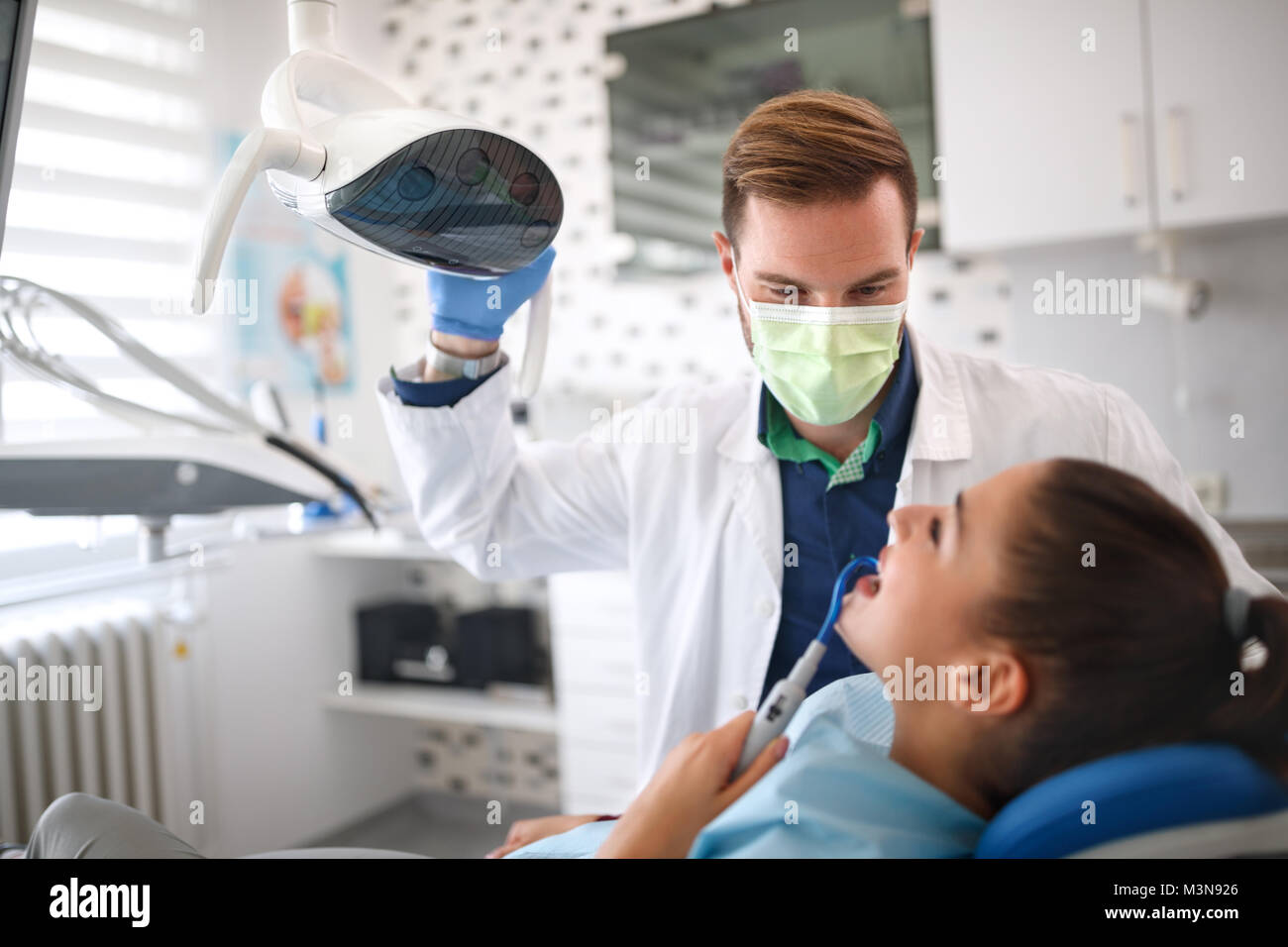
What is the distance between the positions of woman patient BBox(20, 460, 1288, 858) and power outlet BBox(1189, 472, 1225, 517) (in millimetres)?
119

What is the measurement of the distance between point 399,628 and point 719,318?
107cm

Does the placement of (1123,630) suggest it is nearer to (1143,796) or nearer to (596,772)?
A: (1143,796)

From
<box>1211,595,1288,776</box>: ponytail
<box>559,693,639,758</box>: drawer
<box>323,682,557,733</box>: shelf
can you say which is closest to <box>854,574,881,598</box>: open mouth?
<box>1211,595,1288,776</box>: ponytail

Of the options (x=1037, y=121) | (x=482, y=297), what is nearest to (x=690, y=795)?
(x=482, y=297)

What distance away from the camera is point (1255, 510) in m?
0.81

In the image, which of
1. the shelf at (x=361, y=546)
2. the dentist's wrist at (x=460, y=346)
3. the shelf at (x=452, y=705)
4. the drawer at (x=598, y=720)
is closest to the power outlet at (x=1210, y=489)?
the dentist's wrist at (x=460, y=346)

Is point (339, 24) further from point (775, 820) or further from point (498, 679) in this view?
point (498, 679)

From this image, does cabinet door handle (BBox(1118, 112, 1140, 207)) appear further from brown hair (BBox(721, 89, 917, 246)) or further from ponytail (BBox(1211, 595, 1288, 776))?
ponytail (BBox(1211, 595, 1288, 776))

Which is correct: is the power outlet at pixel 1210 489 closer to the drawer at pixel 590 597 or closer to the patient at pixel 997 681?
the patient at pixel 997 681

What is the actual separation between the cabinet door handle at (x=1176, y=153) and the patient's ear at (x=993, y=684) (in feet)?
2.42

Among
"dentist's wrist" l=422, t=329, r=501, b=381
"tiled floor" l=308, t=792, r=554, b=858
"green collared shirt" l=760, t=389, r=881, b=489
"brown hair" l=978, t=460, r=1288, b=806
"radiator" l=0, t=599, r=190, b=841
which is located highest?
"dentist's wrist" l=422, t=329, r=501, b=381

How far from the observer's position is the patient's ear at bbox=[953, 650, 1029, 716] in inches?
23.7

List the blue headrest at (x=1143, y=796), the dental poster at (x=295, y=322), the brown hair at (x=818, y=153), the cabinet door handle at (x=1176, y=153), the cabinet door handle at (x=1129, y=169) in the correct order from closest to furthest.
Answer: the blue headrest at (x=1143, y=796), the brown hair at (x=818, y=153), the cabinet door handle at (x=1176, y=153), the dental poster at (x=295, y=322), the cabinet door handle at (x=1129, y=169)

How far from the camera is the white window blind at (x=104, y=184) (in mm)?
809
